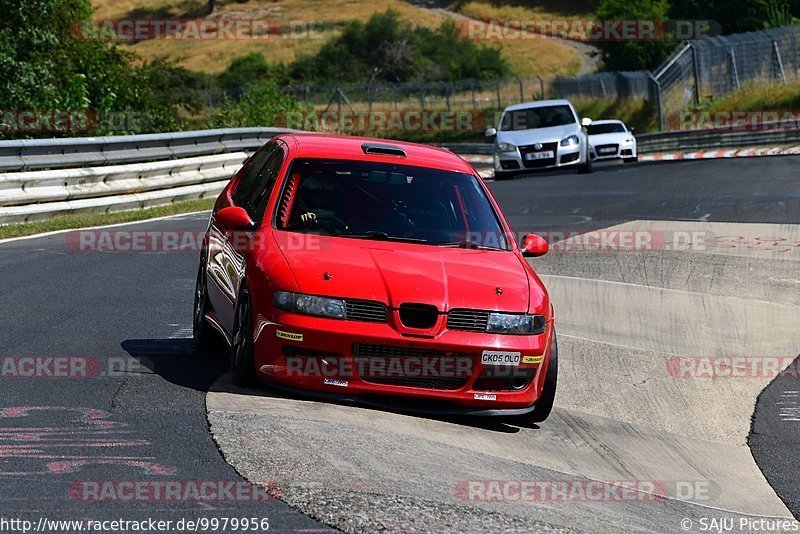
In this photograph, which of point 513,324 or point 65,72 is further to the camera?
point 65,72

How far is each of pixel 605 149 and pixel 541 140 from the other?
6.90 m

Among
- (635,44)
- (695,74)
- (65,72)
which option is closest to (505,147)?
(65,72)

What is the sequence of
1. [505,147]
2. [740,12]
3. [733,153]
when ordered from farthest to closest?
[740,12], [733,153], [505,147]

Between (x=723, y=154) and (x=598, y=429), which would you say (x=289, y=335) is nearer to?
(x=598, y=429)

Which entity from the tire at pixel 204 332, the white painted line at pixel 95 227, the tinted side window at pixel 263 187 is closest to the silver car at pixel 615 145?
the white painted line at pixel 95 227

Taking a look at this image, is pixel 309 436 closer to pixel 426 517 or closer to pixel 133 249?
pixel 426 517

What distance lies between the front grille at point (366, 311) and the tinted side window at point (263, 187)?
1.29 metres

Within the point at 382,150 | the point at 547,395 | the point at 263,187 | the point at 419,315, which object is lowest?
the point at 547,395

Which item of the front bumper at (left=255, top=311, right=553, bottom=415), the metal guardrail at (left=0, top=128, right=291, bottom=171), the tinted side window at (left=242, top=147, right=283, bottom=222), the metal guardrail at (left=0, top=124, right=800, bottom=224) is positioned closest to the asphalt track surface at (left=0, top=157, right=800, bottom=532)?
the front bumper at (left=255, top=311, right=553, bottom=415)

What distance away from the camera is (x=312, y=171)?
862cm

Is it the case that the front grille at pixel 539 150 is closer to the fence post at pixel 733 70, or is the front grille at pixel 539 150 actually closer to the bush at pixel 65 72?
the bush at pixel 65 72

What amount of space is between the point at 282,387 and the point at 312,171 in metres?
1.75

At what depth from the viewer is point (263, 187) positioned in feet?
28.8

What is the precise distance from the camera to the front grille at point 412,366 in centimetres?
732
